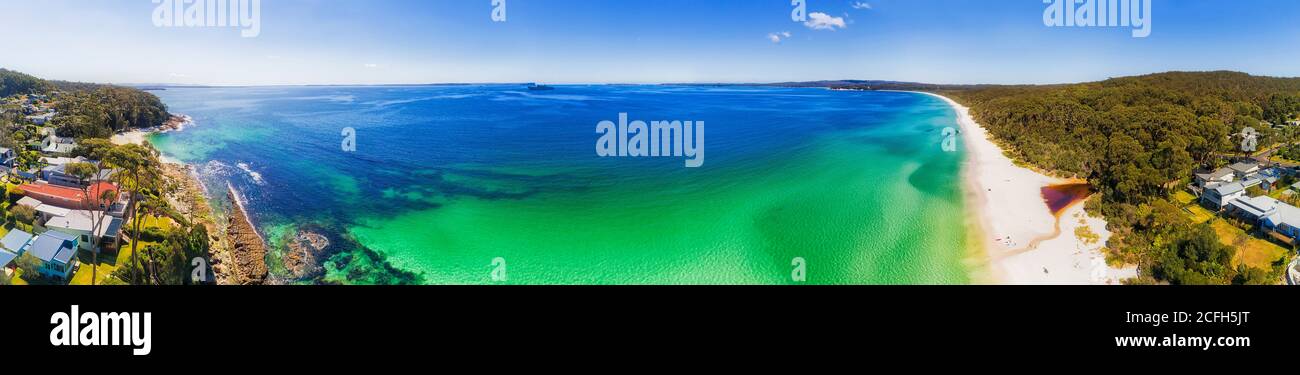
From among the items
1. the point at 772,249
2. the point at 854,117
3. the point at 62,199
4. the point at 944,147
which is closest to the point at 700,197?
the point at 772,249

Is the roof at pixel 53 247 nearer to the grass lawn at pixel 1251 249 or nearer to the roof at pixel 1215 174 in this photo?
the grass lawn at pixel 1251 249

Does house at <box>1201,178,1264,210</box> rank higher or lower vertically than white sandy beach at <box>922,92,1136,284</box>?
higher

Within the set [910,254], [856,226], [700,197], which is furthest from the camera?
[700,197]

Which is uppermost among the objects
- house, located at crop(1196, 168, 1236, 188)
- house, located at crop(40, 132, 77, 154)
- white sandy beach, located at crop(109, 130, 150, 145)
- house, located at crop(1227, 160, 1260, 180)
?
white sandy beach, located at crop(109, 130, 150, 145)

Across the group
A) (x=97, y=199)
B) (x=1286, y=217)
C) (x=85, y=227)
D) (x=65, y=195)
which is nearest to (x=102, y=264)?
(x=85, y=227)

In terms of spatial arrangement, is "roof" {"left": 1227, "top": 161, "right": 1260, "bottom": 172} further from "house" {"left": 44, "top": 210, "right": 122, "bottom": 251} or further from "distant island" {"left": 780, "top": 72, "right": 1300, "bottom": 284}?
"house" {"left": 44, "top": 210, "right": 122, "bottom": 251}

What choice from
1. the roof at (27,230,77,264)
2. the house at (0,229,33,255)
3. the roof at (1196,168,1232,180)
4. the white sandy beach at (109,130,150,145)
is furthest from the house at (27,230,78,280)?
the roof at (1196,168,1232,180)

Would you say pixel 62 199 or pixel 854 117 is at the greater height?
pixel 854 117
